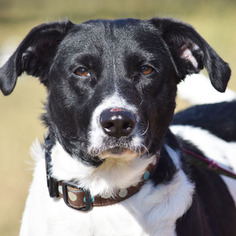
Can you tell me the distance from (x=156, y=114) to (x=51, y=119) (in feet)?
1.94

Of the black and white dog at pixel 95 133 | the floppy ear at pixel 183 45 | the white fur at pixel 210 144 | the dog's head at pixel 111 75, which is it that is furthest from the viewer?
the white fur at pixel 210 144

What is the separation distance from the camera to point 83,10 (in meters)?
15.3

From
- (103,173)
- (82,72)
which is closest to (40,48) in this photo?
(82,72)

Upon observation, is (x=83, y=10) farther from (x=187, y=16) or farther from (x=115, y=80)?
(x=115, y=80)

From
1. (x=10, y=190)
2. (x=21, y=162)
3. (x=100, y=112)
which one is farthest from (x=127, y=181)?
(x=21, y=162)

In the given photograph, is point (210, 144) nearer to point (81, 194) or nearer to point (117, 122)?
point (81, 194)

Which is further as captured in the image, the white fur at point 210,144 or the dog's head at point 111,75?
the white fur at point 210,144

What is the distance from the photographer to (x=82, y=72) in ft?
9.87

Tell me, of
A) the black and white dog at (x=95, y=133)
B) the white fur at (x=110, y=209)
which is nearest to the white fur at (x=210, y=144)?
the black and white dog at (x=95, y=133)

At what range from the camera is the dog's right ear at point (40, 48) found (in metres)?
3.05

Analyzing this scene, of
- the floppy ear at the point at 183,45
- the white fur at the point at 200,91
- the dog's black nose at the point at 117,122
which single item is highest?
the floppy ear at the point at 183,45

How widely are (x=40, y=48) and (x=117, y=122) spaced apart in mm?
837

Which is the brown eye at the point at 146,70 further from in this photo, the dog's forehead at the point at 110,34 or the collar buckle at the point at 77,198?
the collar buckle at the point at 77,198

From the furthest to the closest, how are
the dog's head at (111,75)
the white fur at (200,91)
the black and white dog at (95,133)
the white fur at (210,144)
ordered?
the white fur at (200,91) → the white fur at (210,144) → the black and white dog at (95,133) → the dog's head at (111,75)
